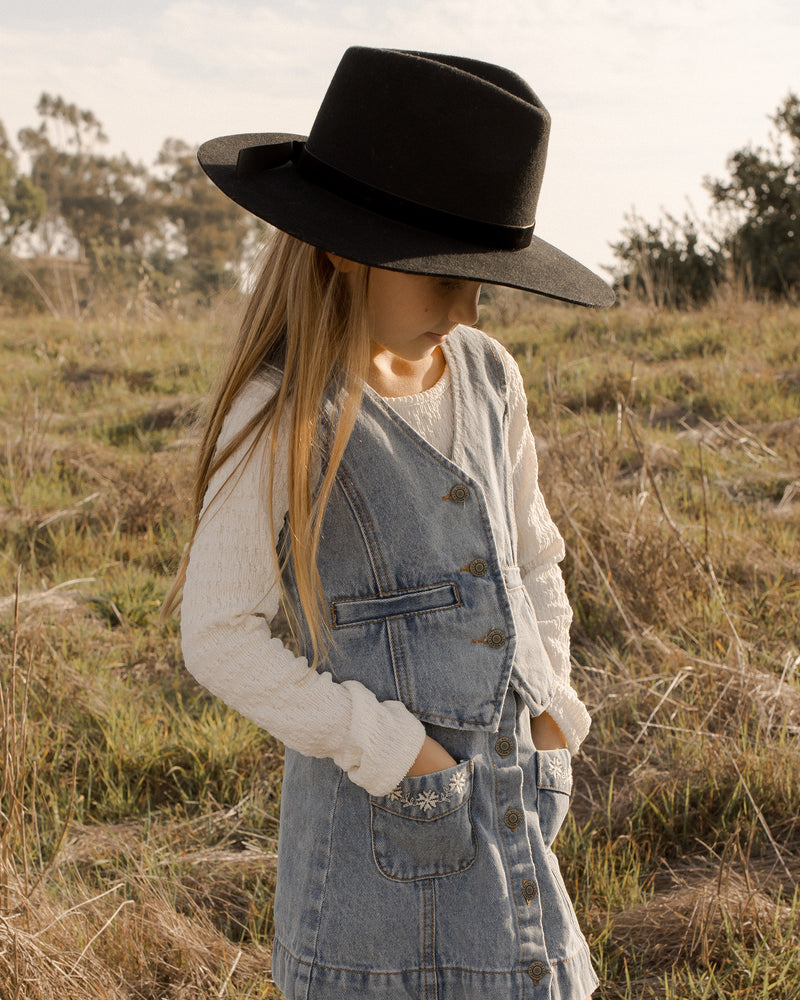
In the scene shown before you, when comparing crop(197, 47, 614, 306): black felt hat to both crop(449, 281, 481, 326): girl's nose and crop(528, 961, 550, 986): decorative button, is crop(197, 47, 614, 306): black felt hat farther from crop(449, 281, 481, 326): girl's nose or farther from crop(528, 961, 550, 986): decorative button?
crop(528, 961, 550, 986): decorative button

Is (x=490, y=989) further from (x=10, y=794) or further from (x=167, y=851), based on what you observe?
(x=167, y=851)

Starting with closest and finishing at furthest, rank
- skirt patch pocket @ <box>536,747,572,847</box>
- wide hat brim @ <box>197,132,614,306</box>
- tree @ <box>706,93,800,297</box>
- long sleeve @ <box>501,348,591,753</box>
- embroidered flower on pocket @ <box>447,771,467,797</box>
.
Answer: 1. wide hat brim @ <box>197,132,614,306</box>
2. embroidered flower on pocket @ <box>447,771,467,797</box>
3. skirt patch pocket @ <box>536,747,572,847</box>
4. long sleeve @ <box>501,348,591,753</box>
5. tree @ <box>706,93,800,297</box>

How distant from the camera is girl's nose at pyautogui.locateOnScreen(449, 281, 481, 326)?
49.7 inches

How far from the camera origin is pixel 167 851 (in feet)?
7.54

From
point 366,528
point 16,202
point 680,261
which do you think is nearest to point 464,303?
point 366,528

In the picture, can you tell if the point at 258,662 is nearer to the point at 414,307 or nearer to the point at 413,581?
the point at 413,581

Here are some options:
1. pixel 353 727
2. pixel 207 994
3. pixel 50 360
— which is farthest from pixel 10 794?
pixel 50 360

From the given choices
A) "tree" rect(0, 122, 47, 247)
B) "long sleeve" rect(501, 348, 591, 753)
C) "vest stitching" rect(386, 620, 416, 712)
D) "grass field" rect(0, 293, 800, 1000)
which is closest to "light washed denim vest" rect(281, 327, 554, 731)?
"vest stitching" rect(386, 620, 416, 712)

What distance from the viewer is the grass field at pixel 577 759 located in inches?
73.4

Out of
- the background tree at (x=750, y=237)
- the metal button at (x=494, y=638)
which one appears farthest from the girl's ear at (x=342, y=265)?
the background tree at (x=750, y=237)

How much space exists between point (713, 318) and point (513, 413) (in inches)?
227

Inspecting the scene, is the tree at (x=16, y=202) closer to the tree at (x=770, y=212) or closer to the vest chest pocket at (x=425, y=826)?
the tree at (x=770, y=212)

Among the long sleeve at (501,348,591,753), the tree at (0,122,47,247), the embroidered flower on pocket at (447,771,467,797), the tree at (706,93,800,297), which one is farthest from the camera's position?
the tree at (0,122,47,247)

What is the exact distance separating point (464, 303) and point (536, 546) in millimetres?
521
